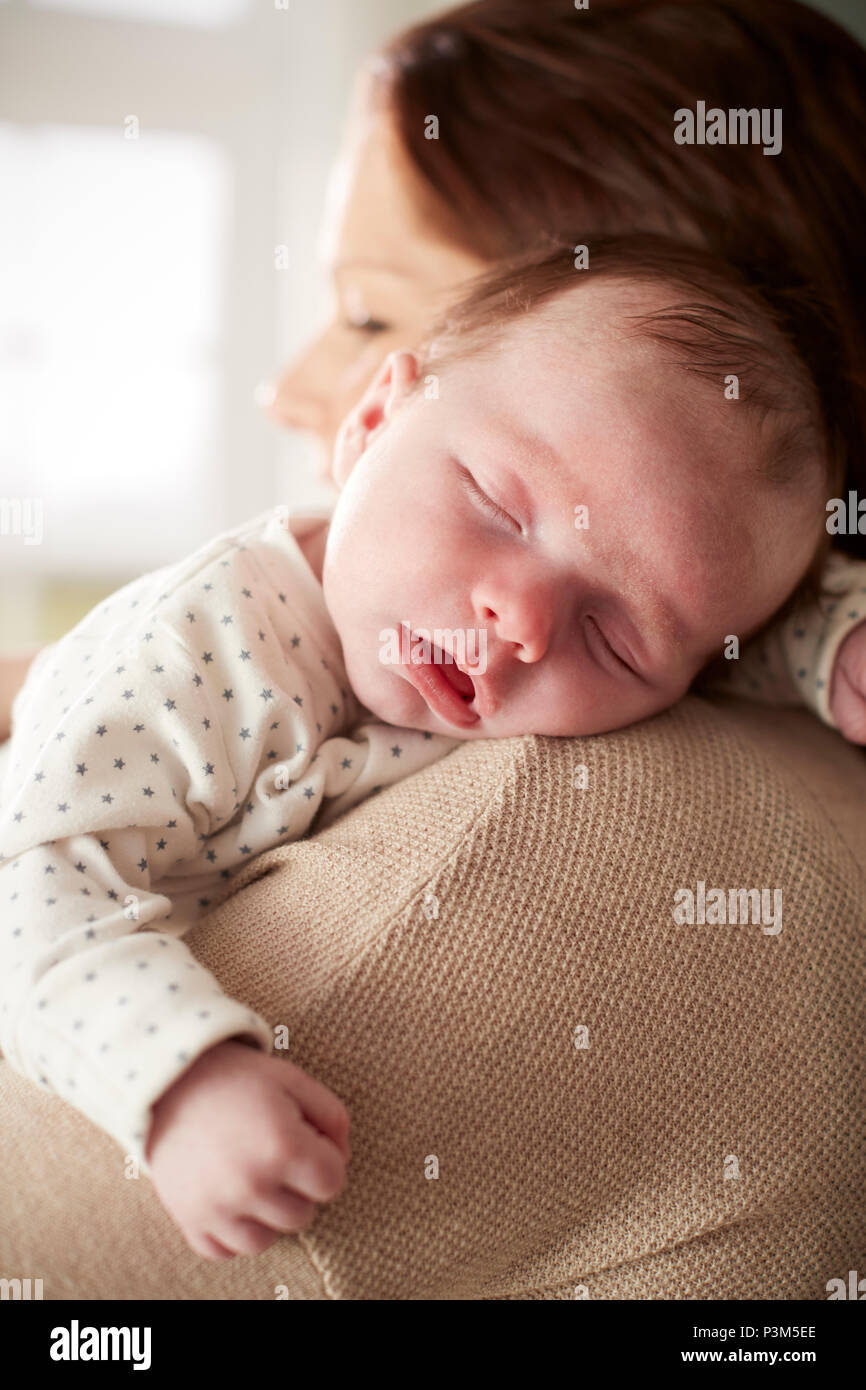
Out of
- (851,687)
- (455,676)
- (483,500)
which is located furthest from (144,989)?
(851,687)

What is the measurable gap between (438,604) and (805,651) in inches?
20.0

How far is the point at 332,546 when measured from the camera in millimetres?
1000

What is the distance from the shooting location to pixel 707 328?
3.21 feet

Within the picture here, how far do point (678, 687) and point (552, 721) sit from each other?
17cm

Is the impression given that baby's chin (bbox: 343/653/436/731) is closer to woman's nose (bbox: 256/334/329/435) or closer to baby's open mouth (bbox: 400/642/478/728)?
baby's open mouth (bbox: 400/642/478/728)

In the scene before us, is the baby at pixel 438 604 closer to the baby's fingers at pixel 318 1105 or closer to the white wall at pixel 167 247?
the baby's fingers at pixel 318 1105

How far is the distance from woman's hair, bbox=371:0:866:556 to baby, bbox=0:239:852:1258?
319 millimetres

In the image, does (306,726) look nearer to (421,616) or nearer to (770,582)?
(421,616)

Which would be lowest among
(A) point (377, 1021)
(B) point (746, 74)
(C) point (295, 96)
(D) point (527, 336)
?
(A) point (377, 1021)

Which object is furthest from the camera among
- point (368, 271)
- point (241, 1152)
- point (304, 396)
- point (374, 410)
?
point (304, 396)

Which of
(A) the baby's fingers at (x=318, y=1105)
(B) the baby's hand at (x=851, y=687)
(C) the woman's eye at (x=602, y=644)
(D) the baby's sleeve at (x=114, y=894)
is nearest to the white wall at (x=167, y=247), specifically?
(B) the baby's hand at (x=851, y=687)

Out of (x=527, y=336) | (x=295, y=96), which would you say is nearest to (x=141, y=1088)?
(x=527, y=336)

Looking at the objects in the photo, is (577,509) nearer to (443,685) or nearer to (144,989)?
(443,685)

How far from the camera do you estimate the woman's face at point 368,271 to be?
1.53 meters
